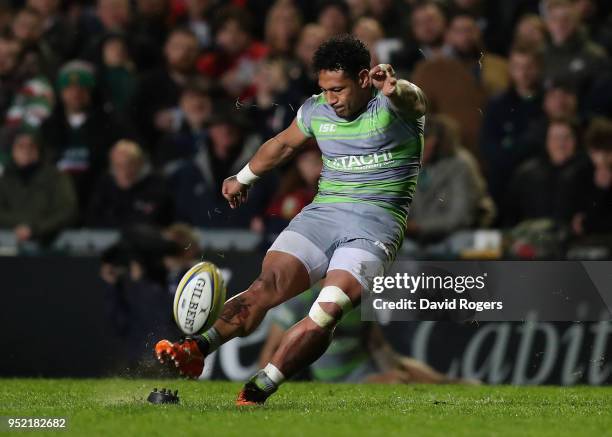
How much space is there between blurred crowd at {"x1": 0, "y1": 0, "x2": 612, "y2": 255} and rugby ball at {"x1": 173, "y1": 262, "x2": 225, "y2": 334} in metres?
4.54

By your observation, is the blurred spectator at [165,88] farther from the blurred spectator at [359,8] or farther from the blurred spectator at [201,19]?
the blurred spectator at [359,8]

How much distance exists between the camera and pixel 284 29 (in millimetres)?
15359

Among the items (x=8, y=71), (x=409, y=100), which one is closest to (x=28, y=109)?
(x=8, y=71)

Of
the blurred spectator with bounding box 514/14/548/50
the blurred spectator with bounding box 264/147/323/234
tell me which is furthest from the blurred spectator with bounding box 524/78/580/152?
the blurred spectator with bounding box 264/147/323/234

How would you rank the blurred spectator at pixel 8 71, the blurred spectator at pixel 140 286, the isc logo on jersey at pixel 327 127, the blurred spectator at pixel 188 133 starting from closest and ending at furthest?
the isc logo on jersey at pixel 327 127 → the blurred spectator at pixel 140 286 → the blurred spectator at pixel 188 133 → the blurred spectator at pixel 8 71

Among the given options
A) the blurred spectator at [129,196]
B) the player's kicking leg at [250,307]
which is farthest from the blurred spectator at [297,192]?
the player's kicking leg at [250,307]

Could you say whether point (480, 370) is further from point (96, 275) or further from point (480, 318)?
point (96, 275)

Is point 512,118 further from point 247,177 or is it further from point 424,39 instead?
point 247,177

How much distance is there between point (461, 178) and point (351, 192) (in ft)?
13.4

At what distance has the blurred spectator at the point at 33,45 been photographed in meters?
16.3

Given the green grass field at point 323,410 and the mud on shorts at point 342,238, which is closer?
the green grass field at point 323,410

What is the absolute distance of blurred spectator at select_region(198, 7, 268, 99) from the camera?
15648 millimetres

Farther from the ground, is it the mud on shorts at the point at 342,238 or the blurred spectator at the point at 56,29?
the blurred spectator at the point at 56,29

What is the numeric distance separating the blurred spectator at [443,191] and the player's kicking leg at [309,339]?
449 cm
